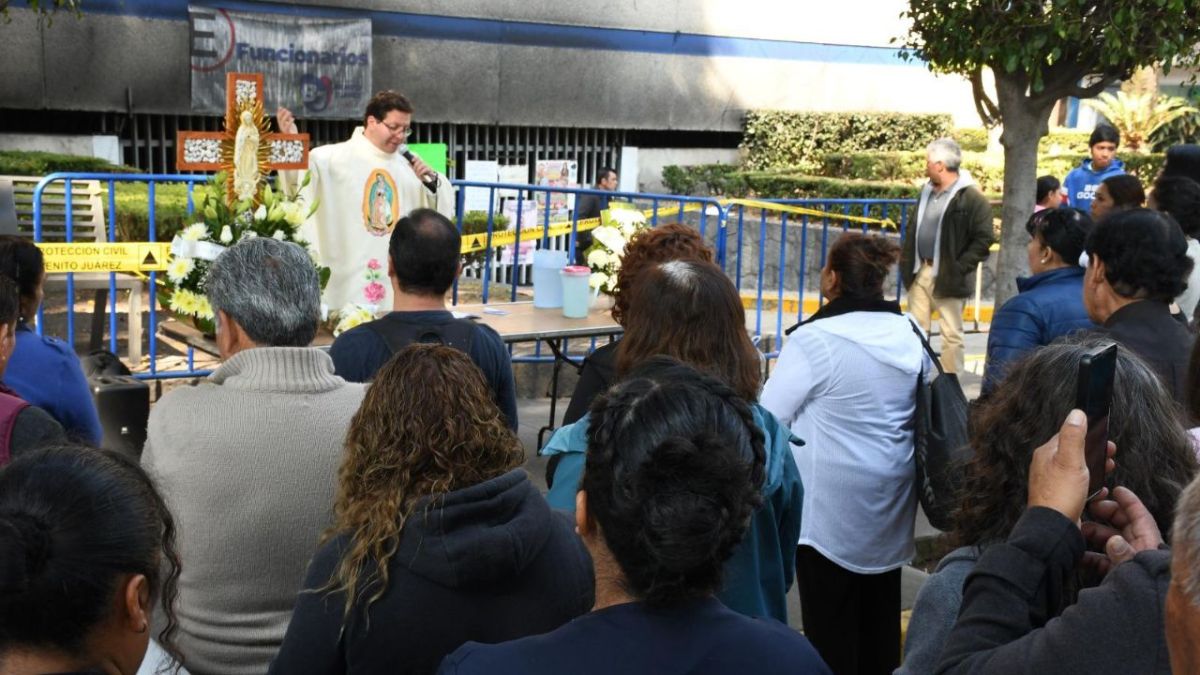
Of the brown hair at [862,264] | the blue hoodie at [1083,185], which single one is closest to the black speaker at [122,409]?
the brown hair at [862,264]

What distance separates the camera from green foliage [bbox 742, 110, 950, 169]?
21.4m

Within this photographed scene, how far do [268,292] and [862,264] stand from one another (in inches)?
75.1

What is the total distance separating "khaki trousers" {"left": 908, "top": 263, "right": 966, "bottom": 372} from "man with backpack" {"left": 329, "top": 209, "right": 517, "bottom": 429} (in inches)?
238

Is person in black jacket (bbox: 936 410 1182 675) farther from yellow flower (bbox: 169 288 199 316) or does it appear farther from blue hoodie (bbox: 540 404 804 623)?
yellow flower (bbox: 169 288 199 316)

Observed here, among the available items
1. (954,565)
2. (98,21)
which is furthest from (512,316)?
(98,21)

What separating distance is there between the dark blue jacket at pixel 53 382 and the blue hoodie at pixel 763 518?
1472mm

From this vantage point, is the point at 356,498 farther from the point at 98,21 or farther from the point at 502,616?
the point at 98,21

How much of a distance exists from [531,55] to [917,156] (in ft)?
20.2

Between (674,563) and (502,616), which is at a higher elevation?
(674,563)

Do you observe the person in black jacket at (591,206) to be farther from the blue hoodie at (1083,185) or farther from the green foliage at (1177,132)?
the green foliage at (1177,132)

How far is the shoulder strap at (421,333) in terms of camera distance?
421cm

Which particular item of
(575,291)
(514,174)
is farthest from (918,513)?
(514,174)

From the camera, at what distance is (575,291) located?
275 inches

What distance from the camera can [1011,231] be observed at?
32.1ft
